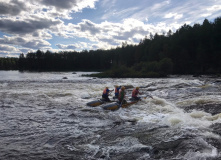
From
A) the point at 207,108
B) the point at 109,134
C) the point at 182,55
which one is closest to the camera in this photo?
the point at 109,134

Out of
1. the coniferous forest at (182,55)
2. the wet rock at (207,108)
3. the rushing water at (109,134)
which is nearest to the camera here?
the rushing water at (109,134)

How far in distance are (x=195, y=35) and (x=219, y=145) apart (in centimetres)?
5583

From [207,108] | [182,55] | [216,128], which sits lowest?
[216,128]

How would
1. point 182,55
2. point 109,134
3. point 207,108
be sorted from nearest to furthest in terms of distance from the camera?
point 109,134
point 207,108
point 182,55

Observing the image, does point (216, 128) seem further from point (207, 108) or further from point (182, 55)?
point (182, 55)

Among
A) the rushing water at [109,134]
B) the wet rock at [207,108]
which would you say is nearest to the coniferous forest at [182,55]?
the wet rock at [207,108]

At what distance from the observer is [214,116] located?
9.44m

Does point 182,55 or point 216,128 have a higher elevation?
point 182,55

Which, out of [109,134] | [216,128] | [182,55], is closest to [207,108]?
[216,128]

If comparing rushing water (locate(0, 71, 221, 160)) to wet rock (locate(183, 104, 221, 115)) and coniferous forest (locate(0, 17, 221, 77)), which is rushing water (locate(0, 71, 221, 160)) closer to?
wet rock (locate(183, 104, 221, 115))

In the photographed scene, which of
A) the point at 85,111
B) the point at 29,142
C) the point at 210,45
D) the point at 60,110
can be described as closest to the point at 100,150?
the point at 29,142

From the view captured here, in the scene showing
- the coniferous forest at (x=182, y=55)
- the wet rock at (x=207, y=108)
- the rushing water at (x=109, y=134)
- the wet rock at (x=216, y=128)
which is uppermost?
the coniferous forest at (x=182, y=55)

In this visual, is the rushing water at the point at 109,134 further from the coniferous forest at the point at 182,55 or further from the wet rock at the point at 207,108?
the coniferous forest at the point at 182,55

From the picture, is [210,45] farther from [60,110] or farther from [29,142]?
[29,142]
